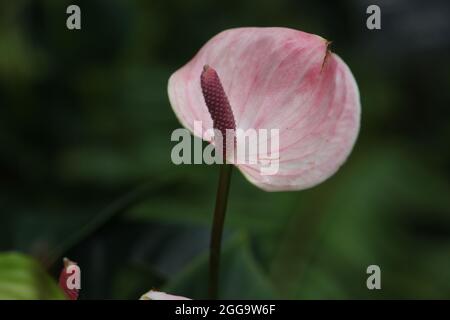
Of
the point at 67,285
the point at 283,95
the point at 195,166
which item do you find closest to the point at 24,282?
the point at 67,285

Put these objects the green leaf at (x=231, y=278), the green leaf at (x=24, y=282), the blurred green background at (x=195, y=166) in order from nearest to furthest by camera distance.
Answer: the green leaf at (x=24, y=282) → the green leaf at (x=231, y=278) → the blurred green background at (x=195, y=166)

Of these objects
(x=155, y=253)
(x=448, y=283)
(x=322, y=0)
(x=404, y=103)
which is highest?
(x=322, y=0)

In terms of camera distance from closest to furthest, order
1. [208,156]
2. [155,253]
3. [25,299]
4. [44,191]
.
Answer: [25,299] → [208,156] → [155,253] → [44,191]

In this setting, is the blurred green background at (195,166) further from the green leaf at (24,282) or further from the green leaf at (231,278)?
the green leaf at (24,282)

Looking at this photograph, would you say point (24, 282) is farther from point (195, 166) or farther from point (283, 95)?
point (195, 166)

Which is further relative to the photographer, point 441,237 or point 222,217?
point 441,237

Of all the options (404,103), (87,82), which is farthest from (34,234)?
(404,103)

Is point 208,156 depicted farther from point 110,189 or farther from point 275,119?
point 110,189

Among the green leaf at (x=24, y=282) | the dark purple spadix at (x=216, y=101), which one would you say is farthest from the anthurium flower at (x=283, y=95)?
the green leaf at (x=24, y=282)
